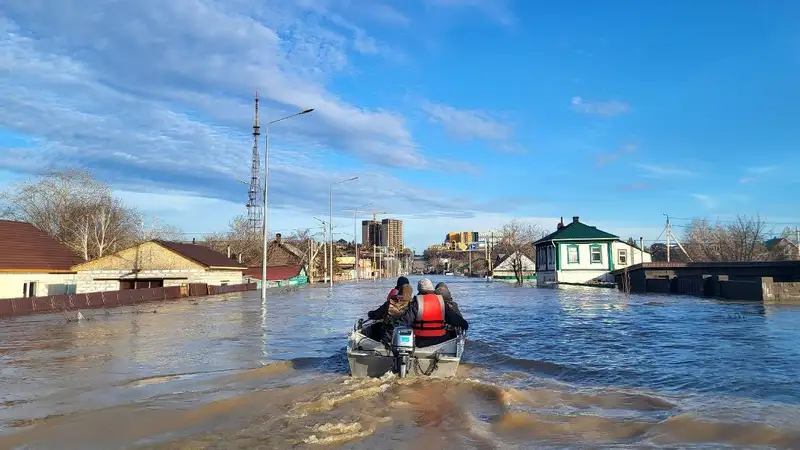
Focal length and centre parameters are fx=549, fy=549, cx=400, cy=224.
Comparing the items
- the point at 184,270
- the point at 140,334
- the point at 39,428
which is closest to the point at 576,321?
the point at 140,334

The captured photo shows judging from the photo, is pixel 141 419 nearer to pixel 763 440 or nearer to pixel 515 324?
pixel 763 440

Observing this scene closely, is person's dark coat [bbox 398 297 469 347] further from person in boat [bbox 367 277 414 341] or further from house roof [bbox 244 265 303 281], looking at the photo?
house roof [bbox 244 265 303 281]

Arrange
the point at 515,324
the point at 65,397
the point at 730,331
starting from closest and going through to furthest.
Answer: the point at 65,397
the point at 730,331
the point at 515,324

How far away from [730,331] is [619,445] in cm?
1258

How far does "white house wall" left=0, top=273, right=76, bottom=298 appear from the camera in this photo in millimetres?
32188

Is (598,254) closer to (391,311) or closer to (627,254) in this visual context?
(627,254)

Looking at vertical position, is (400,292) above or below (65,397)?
above

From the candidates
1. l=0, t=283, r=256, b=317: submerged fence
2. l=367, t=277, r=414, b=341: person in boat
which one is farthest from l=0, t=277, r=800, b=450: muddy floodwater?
l=0, t=283, r=256, b=317: submerged fence

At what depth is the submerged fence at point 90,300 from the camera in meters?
25.7

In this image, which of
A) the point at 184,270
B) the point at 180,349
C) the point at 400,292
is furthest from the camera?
the point at 184,270

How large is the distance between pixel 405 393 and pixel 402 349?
776 mm

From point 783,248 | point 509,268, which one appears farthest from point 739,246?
point 509,268

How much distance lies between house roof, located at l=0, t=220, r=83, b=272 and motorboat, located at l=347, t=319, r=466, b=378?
31649mm

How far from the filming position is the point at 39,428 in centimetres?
694
